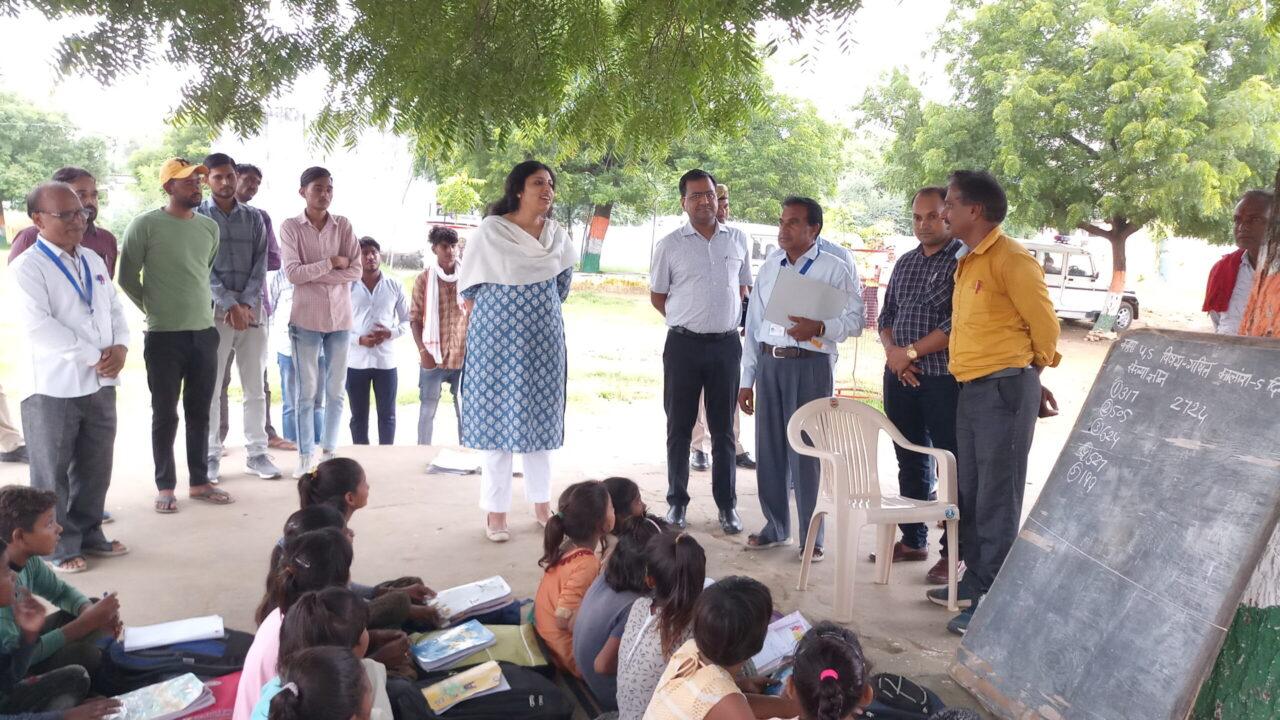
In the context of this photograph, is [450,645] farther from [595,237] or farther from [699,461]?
[595,237]

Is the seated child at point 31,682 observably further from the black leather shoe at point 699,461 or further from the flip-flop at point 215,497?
the black leather shoe at point 699,461

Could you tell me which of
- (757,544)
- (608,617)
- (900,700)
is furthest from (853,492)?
(608,617)

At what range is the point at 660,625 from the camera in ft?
8.48

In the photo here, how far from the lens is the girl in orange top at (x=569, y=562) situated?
122 inches

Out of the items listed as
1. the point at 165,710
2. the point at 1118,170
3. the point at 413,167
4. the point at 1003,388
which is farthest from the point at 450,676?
the point at 1118,170

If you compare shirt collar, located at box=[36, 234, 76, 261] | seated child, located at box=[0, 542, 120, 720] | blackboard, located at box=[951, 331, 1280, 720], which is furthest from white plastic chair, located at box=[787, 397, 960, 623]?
shirt collar, located at box=[36, 234, 76, 261]

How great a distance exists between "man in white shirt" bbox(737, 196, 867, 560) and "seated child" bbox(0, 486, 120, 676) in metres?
2.81

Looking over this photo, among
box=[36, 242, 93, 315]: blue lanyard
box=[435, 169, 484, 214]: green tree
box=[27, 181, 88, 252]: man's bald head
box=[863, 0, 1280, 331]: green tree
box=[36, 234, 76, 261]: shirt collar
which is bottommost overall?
box=[36, 242, 93, 315]: blue lanyard

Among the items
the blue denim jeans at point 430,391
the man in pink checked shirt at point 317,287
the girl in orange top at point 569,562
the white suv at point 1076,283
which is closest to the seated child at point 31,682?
the girl in orange top at point 569,562

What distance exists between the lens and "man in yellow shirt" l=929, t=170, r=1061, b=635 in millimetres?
3572

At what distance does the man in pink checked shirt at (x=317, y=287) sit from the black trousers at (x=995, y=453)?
11.6 feet

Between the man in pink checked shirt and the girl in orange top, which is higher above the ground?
the man in pink checked shirt

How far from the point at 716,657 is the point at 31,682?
1.89 meters

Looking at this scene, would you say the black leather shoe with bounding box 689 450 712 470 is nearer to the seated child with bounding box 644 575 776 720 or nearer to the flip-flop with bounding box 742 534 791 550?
the flip-flop with bounding box 742 534 791 550
